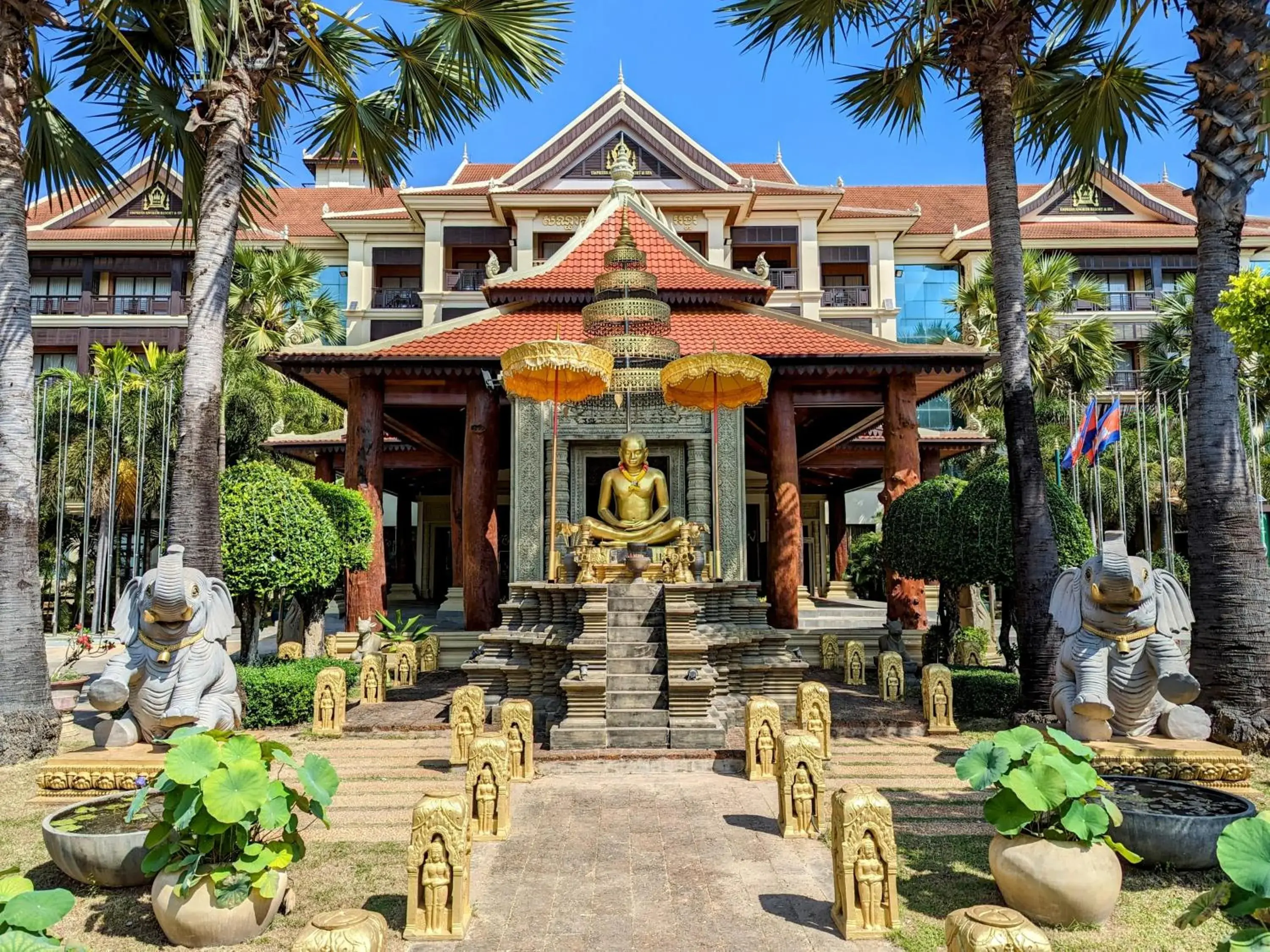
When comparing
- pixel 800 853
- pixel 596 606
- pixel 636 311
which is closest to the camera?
pixel 800 853

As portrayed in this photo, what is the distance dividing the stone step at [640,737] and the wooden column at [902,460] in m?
6.78

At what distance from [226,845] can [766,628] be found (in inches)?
294

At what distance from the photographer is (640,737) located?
9.38 metres

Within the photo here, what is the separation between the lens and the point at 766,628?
11133 millimetres

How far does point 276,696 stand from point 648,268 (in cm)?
1039

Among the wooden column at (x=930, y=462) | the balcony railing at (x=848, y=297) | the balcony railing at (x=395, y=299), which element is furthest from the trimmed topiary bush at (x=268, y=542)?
the balcony railing at (x=848, y=297)

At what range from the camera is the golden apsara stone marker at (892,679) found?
11930mm

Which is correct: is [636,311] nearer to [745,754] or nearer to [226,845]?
[745,754]

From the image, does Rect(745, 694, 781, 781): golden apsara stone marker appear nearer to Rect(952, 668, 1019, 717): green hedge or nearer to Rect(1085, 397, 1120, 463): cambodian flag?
Rect(952, 668, 1019, 717): green hedge

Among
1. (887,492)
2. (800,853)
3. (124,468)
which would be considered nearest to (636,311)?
(887,492)

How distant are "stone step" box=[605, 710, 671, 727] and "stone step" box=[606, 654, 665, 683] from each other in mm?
551

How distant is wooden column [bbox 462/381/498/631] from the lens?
14828mm

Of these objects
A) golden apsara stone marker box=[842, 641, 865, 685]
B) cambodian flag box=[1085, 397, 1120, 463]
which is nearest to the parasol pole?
golden apsara stone marker box=[842, 641, 865, 685]

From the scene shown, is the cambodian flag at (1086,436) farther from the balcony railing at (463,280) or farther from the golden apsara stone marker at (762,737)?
the balcony railing at (463,280)
